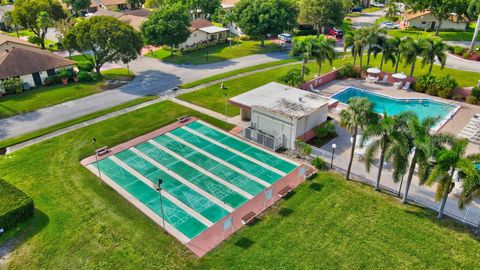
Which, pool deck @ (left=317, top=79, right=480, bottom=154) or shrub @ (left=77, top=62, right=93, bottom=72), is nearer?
pool deck @ (left=317, top=79, right=480, bottom=154)

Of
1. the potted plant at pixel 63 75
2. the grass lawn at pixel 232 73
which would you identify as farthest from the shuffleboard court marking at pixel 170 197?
the potted plant at pixel 63 75

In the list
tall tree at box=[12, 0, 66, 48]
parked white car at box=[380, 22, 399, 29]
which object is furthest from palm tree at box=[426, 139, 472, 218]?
tall tree at box=[12, 0, 66, 48]

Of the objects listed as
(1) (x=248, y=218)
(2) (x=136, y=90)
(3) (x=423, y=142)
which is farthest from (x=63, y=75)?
(3) (x=423, y=142)

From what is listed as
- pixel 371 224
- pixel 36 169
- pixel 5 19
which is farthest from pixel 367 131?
pixel 5 19

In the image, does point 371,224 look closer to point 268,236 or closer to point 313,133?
point 268,236

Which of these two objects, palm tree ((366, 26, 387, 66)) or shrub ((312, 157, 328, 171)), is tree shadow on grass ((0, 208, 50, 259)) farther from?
palm tree ((366, 26, 387, 66))

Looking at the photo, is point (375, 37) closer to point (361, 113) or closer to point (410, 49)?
point (410, 49)

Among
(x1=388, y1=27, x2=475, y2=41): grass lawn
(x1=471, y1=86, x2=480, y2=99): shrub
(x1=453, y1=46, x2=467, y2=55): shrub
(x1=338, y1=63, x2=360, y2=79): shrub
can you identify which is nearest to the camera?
(x1=471, y1=86, x2=480, y2=99): shrub

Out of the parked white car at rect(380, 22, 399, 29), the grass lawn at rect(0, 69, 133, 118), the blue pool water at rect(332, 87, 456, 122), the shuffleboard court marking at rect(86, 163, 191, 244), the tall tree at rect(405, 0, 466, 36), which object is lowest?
the shuffleboard court marking at rect(86, 163, 191, 244)

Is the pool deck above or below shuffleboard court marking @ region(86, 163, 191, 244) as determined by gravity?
above
